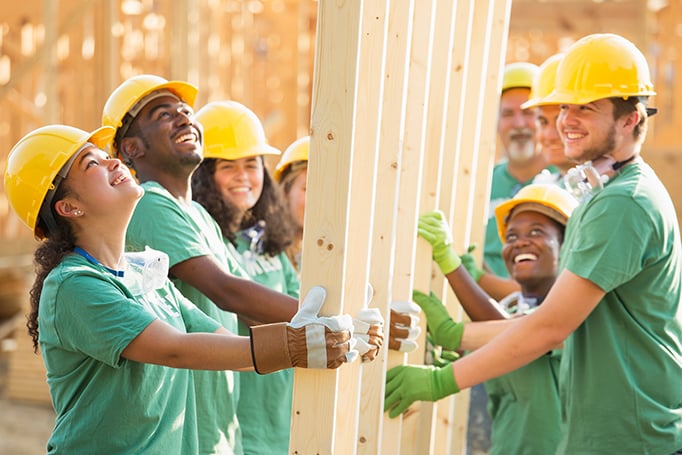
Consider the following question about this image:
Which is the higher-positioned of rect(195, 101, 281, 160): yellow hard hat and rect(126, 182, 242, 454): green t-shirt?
rect(195, 101, 281, 160): yellow hard hat

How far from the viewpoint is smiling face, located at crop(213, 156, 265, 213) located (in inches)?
213

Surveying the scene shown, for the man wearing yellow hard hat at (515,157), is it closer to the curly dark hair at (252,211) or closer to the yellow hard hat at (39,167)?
the curly dark hair at (252,211)

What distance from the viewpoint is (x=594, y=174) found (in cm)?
425

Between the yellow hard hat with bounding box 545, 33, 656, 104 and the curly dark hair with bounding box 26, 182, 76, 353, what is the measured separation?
196 centimetres

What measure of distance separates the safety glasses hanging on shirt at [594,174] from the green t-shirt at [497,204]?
2489 millimetres

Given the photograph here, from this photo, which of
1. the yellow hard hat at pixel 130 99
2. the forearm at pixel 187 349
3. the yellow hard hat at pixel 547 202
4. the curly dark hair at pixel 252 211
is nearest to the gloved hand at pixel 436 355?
the yellow hard hat at pixel 547 202

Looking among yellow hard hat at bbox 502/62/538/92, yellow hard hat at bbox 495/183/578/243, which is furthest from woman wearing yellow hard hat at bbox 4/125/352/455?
yellow hard hat at bbox 502/62/538/92

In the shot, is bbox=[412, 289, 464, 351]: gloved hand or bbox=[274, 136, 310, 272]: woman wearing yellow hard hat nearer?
bbox=[412, 289, 464, 351]: gloved hand

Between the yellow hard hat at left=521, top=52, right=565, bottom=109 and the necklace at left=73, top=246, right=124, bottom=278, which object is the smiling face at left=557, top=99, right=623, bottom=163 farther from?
the necklace at left=73, top=246, right=124, bottom=278

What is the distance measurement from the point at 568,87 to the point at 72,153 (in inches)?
77.2

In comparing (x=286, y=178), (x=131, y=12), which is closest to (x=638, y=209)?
(x=286, y=178)

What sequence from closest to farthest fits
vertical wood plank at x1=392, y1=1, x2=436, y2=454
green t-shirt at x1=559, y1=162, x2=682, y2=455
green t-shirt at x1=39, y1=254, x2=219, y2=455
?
green t-shirt at x1=39, y1=254, x2=219, y2=455, green t-shirt at x1=559, y1=162, x2=682, y2=455, vertical wood plank at x1=392, y1=1, x2=436, y2=454

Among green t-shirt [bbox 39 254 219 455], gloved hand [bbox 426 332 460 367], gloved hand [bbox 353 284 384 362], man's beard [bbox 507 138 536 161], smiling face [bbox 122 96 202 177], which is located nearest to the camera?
green t-shirt [bbox 39 254 219 455]

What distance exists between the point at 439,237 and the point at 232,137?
1123mm
